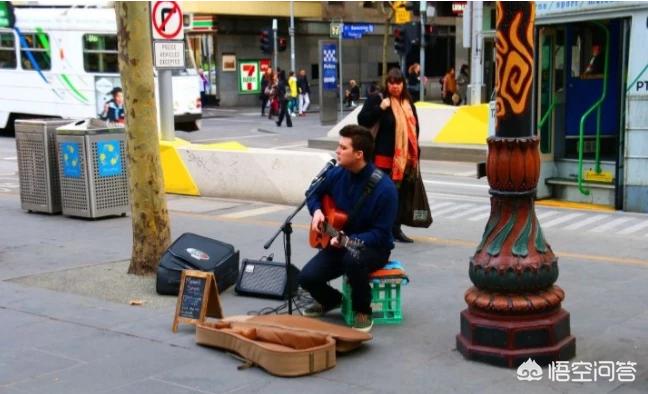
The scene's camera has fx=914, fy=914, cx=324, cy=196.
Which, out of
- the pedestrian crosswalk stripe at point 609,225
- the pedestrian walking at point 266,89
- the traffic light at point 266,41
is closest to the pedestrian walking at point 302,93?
the pedestrian walking at point 266,89

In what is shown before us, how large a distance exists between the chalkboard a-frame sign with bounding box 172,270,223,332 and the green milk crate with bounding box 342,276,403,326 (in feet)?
3.00

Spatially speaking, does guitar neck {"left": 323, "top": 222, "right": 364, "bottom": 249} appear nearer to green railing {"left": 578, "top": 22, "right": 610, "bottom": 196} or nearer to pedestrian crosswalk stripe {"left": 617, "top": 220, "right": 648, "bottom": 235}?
pedestrian crosswalk stripe {"left": 617, "top": 220, "right": 648, "bottom": 235}

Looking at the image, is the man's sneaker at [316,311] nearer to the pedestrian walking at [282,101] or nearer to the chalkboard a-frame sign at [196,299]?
the chalkboard a-frame sign at [196,299]

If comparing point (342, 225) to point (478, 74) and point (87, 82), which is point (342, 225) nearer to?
point (478, 74)

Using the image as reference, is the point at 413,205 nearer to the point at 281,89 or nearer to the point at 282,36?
the point at 281,89

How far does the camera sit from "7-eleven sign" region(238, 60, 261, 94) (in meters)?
42.1

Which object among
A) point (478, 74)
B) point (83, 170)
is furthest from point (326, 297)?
point (478, 74)

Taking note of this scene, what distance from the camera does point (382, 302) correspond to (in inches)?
263

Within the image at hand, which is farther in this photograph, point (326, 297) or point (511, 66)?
point (326, 297)

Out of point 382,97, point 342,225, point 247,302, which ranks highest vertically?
point 382,97

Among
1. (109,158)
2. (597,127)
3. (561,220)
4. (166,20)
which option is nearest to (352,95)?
(166,20)

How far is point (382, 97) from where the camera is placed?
9562mm

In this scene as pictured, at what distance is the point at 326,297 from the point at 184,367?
4.58 feet

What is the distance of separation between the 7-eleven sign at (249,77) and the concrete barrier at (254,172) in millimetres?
28679
